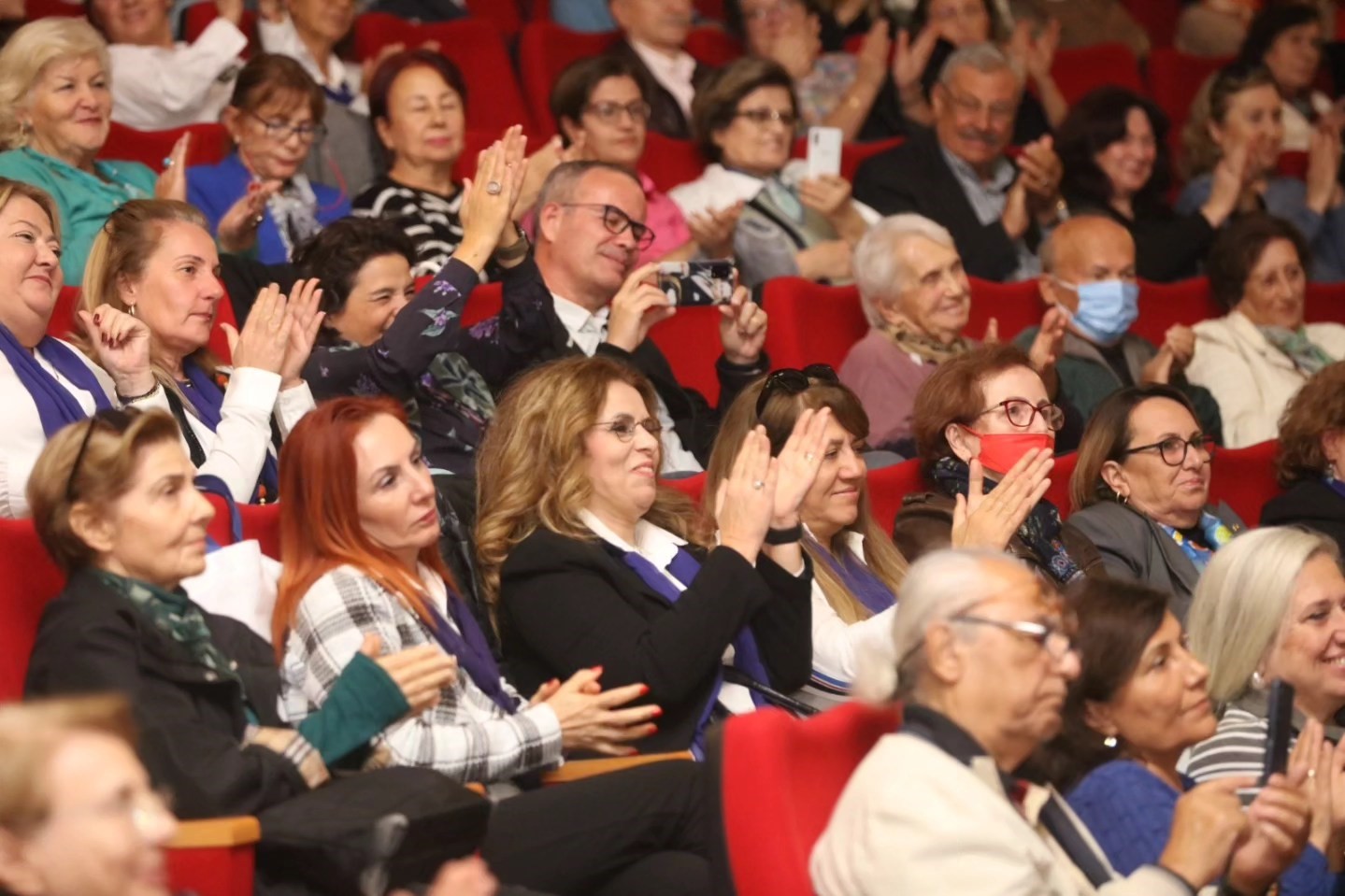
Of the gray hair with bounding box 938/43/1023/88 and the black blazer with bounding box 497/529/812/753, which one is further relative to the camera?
the gray hair with bounding box 938/43/1023/88

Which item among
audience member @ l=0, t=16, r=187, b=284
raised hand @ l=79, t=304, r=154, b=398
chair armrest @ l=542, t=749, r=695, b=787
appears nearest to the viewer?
chair armrest @ l=542, t=749, r=695, b=787

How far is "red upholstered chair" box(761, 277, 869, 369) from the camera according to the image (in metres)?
4.02

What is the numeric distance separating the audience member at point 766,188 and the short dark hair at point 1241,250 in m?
0.90

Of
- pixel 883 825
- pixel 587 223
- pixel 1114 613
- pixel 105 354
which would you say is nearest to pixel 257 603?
pixel 105 354

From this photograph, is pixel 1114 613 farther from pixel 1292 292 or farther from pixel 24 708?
pixel 1292 292

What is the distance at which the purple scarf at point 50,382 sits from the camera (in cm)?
282

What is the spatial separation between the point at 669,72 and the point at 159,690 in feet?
11.0

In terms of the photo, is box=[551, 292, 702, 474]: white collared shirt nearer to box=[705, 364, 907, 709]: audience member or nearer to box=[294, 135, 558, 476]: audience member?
box=[294, 135, 558, 476]: audience member

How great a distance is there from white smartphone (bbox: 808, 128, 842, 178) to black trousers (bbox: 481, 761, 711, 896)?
2437mm

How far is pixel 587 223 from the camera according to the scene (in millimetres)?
3762

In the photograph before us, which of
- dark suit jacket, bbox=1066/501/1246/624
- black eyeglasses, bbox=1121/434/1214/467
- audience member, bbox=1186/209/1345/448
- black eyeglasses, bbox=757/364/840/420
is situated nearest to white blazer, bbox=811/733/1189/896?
black eyeglasses, bbox=757/364/840/420

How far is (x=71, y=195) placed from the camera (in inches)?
141

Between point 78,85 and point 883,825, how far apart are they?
2375mm

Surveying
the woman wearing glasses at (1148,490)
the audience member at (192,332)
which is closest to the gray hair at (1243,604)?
the woman wearing glasses at (1148,490)
